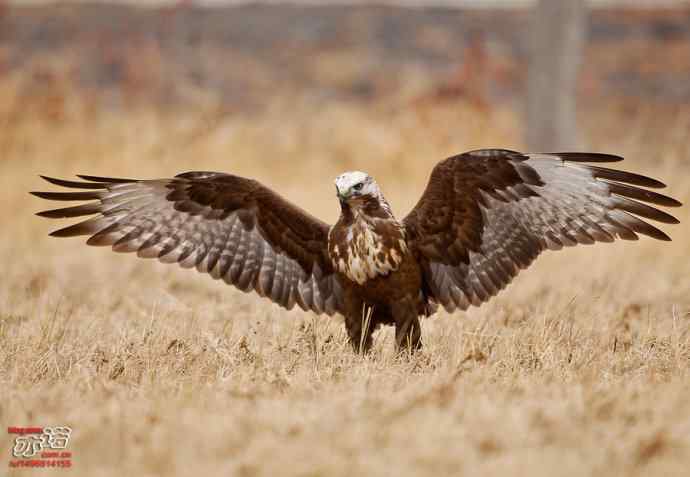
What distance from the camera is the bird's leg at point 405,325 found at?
468 centimetres

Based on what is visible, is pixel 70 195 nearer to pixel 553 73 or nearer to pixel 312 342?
pixel 312 342

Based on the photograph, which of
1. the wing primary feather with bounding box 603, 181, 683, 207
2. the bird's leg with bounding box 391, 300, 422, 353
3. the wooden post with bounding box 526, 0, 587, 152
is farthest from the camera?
the wooden post with bounding box 526, 0, 587, 152

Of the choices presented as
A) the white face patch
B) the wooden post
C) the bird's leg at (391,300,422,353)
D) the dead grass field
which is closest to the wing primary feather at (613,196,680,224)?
the dead grass field

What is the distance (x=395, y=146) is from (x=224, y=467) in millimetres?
9423

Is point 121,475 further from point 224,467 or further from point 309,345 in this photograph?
point 309,345

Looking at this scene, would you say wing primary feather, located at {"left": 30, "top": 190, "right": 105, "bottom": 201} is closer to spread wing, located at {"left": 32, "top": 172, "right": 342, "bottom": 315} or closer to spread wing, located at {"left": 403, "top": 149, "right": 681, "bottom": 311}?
spread wing, located at {"left": 32, "top": 172, "right": 342, "bottom": 315}

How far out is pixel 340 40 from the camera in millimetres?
33031

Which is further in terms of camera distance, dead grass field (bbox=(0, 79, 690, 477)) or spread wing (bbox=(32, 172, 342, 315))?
spread wing (bbox=(32, 172, 342, 315))

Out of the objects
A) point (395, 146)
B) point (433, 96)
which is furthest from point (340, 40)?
point (395, 146)

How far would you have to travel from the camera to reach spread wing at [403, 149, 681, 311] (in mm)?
4570

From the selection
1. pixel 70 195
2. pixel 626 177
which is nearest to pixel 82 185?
pixel 70 195

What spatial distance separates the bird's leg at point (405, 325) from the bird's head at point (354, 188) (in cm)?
57

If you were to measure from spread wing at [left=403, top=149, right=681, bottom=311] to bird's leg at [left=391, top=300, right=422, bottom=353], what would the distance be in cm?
34

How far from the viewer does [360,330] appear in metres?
4.78
